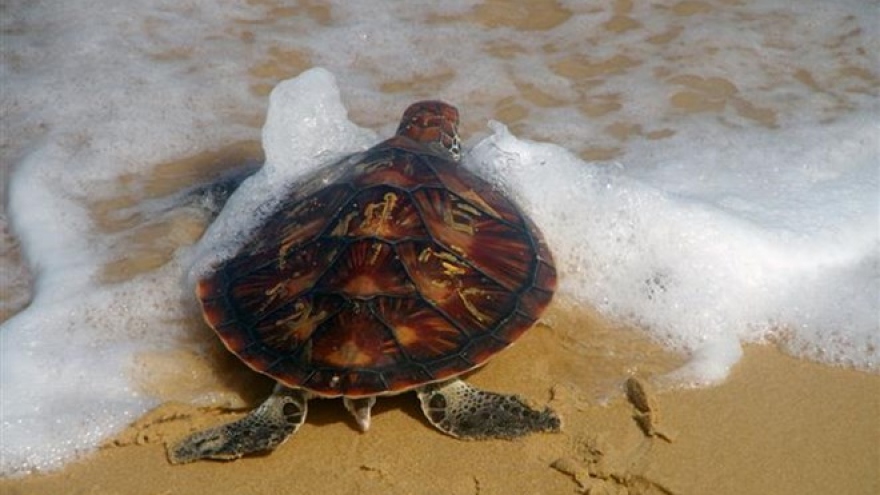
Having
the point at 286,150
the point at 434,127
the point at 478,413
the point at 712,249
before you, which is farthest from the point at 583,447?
the point at 286,150

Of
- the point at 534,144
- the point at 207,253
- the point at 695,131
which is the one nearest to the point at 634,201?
the point at 534,144

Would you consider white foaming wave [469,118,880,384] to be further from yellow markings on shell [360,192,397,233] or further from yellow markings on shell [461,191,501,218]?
yellow markings on shell [360,192,397,233]

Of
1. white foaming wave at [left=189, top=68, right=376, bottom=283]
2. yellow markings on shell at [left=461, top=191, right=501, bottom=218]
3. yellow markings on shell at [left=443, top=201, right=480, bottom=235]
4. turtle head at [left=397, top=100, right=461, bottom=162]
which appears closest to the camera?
yellow markings on shell at [left=443, top=201, right=480, bottom=235]

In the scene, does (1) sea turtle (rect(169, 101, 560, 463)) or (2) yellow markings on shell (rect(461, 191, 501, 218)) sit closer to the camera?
(1) sea turtle (rect(169, 101, 560, 463))

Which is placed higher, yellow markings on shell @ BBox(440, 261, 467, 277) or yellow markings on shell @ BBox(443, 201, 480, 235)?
yellow markings on shell @ BBox(443, 201, 480, 235)

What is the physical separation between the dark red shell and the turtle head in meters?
0.48

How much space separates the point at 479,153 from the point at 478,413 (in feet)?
5.46

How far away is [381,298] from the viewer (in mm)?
3152

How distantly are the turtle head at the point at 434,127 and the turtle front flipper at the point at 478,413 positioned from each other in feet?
4.66

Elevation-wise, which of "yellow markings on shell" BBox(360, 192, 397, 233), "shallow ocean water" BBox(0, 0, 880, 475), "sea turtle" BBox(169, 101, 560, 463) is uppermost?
"yellow markings on shell" BBox(360, 192, 397, 233)

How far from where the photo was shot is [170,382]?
3465mm

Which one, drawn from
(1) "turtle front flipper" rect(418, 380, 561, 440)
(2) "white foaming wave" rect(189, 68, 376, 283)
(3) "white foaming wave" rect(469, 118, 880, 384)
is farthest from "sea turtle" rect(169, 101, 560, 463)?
(3) "white foaming wave" rect(469, 118, 880, 384)

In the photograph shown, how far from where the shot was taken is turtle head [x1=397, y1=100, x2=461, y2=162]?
4.33m

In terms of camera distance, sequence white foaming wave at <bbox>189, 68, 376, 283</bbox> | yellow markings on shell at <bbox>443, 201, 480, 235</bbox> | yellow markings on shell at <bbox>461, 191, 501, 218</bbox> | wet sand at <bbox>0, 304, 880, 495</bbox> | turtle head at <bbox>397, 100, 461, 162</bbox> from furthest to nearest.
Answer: turtle head at <bbox>397, 100, 461, 162</bbox> → white foaming wave at <bbox>189, 68, 376, 283</bbox> → yellow markings on shell at <bbox>461, 191, 501, 218</bbox> → yellow markings on shell at <bbox>443, 201, 480, 235</bbox> → wet sand at <bbox>0, 304, 880, 495</bbox>
